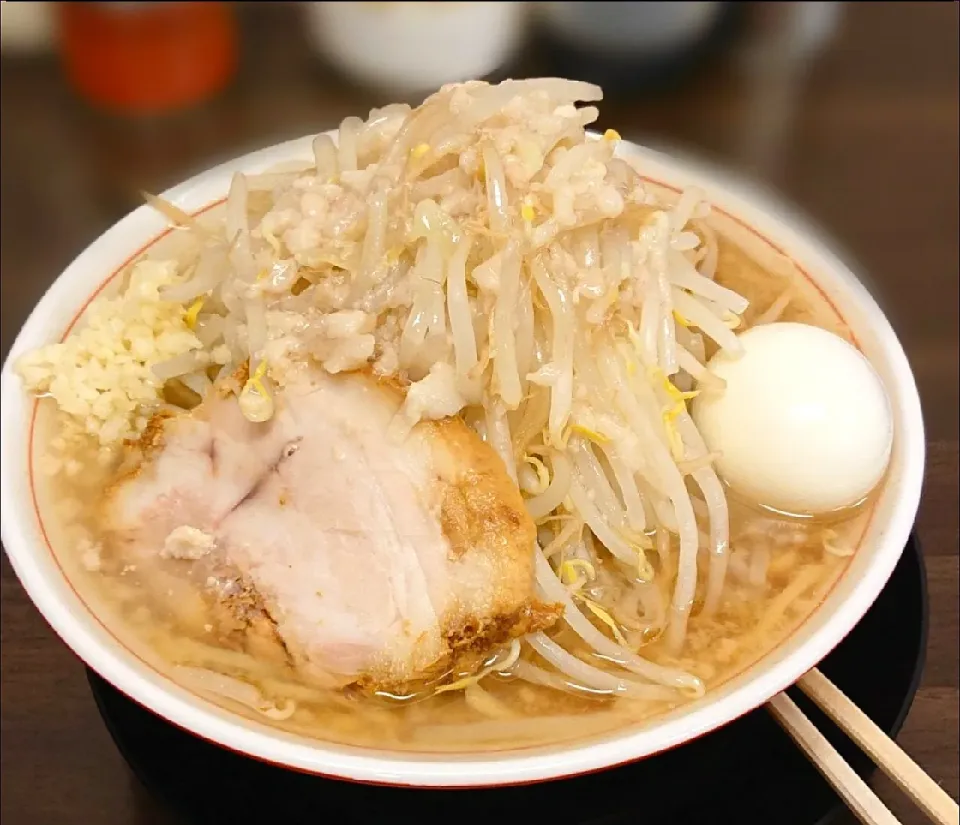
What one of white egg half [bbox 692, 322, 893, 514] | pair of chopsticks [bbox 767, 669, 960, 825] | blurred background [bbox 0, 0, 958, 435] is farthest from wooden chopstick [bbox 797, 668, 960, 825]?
blurred background [bbox 0, 0, 958, 435]

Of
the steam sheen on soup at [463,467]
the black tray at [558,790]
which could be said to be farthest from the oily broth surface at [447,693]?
the black tray at [558,790]

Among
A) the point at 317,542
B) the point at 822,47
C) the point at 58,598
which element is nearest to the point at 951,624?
the point at 317,542

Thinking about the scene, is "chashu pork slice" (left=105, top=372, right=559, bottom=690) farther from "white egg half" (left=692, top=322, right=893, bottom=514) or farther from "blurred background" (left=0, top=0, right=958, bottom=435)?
"blurred background" (left=0, top=0, right=958, bottom=435)

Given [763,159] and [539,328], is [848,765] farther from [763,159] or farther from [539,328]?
[763,159]

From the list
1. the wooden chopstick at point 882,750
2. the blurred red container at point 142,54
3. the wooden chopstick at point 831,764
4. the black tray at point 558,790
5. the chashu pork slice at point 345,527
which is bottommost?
the black tray at point 558,790

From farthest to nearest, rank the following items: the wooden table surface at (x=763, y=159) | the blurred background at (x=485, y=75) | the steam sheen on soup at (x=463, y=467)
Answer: the blurred background at (x=485, y=75) → the wooden table surface at (x=763, y=159) → the steam sheen on soup at (x=463, y=467)

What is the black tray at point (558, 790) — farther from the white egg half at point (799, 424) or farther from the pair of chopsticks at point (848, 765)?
the white egg half at point (799, 424)
